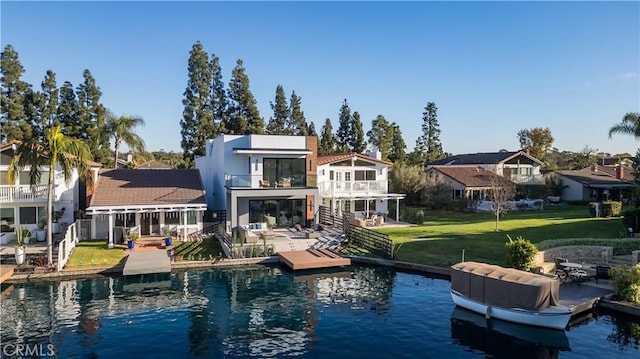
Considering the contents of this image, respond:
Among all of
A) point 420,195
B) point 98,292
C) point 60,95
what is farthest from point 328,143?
point 98,292

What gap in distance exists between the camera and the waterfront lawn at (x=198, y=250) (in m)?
23.8

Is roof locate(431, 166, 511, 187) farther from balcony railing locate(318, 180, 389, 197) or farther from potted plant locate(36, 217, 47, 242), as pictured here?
potted plant locate(36, 217, 47, 242)

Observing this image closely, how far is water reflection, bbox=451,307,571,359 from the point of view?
42.6ft

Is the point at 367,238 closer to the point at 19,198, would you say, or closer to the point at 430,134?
the point at 19,198

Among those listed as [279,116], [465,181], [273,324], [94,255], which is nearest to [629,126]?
[465,181]

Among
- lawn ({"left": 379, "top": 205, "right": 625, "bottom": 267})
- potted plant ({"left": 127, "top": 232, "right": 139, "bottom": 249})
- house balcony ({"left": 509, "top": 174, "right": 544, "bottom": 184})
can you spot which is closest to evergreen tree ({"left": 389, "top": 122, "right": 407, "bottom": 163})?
house balcony ({"left": 509, "top": 174, "right": 544, "bottom": 184})

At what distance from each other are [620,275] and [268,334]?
13820 mm

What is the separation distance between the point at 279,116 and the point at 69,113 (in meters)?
28.4

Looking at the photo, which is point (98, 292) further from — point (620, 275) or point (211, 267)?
point (620, 275)

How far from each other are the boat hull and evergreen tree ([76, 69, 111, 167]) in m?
40.2

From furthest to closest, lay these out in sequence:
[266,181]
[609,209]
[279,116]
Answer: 1. [279,116]
2. [609,209]
3. [266,181]

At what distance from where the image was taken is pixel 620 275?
16625 mm

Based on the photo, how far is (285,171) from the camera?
31156mm

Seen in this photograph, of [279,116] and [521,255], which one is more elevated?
[279,116]
